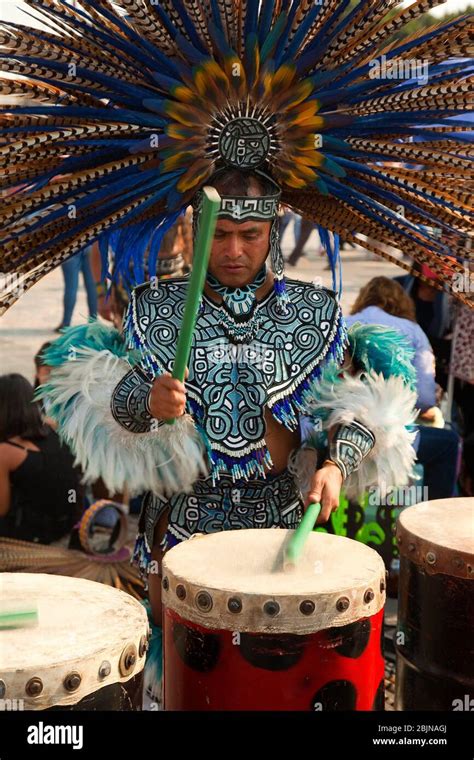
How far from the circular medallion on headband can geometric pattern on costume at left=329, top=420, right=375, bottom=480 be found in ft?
2.39

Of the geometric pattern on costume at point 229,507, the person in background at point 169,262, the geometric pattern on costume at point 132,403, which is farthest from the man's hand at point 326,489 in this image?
the person in background at point 169,262

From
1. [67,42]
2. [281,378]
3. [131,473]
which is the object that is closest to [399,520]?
[281,378]

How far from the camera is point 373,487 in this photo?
10.0 feet

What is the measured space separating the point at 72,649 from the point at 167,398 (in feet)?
2.34

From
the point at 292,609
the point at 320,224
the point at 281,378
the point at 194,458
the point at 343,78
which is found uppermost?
the point at 343,78

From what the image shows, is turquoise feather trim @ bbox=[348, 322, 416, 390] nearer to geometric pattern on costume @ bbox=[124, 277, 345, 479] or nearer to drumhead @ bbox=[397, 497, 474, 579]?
geometric pattern on costume @ bbox=[124, 277, 345, 479]

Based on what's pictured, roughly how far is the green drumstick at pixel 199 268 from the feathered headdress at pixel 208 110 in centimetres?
62

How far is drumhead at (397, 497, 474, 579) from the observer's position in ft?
8.48

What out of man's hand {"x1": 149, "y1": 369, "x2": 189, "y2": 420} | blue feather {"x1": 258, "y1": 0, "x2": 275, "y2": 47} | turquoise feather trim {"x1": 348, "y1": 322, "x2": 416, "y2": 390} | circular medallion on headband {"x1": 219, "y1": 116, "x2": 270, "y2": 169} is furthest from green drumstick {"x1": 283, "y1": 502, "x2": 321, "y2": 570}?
blue feather {"x1": 258, "y1": 0, "x2": 275, "y2": 47}

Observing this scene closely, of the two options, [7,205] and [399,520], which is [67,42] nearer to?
[7,205]

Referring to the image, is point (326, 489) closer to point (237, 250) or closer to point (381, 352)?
point (381, 352)

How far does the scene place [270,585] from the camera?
7.47ft

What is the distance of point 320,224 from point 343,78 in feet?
1.35

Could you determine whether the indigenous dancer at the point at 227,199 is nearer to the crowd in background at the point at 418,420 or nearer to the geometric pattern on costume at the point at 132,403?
the geometric pattern on costume at the point at 132,403
